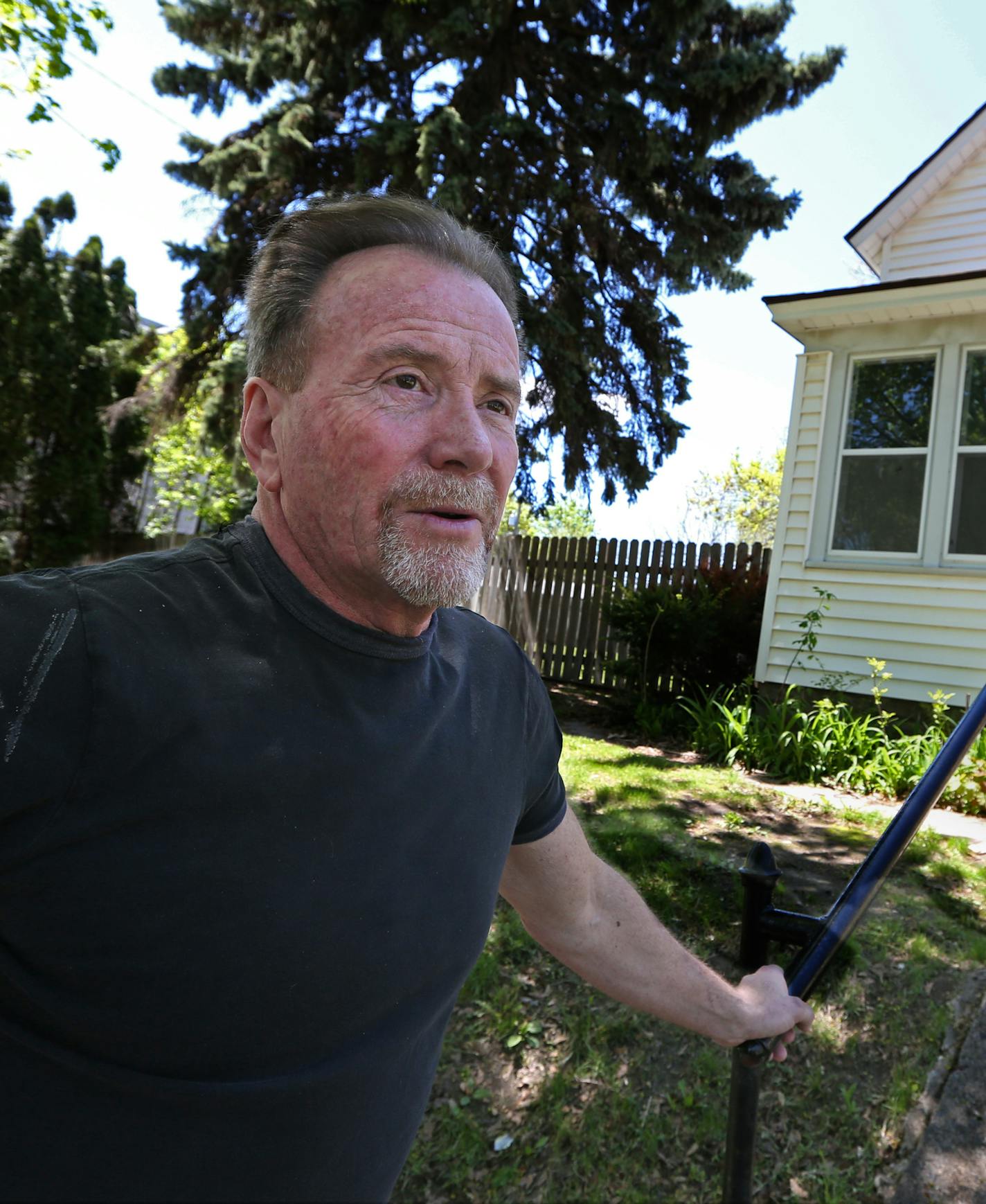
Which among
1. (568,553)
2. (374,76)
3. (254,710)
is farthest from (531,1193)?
(374,76)

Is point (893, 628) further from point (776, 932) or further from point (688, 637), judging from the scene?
point (776, 932)

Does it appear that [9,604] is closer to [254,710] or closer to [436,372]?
[254,710]

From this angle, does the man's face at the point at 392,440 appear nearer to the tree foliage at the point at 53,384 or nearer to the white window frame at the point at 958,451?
the white window frame at the point at 958,451

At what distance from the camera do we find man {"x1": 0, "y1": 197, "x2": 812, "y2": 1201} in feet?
3.33

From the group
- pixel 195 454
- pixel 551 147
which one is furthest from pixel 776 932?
pixel 195 454

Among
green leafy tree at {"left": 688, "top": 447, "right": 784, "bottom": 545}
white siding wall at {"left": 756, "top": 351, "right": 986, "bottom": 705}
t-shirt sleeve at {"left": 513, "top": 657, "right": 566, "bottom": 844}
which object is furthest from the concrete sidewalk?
green leafy tree at {"left": 688, "top": 447, "right": 784, "bottom": 545}

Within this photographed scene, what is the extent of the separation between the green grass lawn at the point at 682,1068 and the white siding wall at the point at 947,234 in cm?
793

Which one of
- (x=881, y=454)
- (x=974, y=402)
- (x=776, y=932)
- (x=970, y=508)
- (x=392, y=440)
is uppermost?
(x=974, y=402)

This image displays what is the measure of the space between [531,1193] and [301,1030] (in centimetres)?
207

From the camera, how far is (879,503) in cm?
823

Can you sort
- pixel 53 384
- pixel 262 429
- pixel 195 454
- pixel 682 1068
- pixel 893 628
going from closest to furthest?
1. pixel 262 429
2. pixel 682 1068
3. pixel 893 628
4. pixel 53 384
5. pixel 195 454

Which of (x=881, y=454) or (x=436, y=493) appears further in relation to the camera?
(x=881, y=454)

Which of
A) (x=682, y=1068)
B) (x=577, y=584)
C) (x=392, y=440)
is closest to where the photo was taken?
(x=392, y=440)

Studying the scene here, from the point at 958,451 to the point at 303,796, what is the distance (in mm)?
8040
